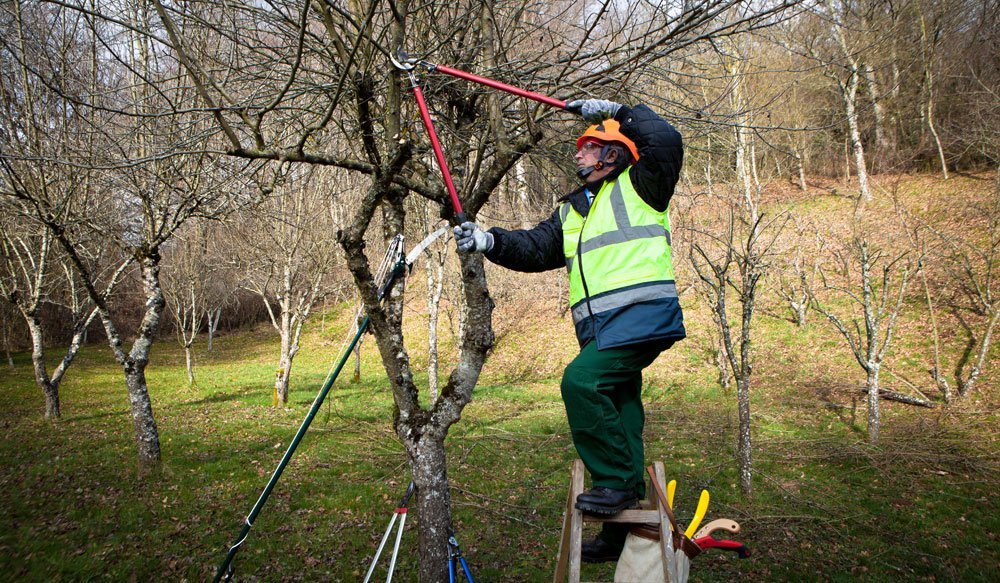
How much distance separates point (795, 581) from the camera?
18.2 feet

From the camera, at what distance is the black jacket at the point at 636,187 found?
2.90 metres

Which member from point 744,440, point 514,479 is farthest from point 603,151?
point 514,479

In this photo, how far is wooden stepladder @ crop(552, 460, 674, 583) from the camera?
262 cm

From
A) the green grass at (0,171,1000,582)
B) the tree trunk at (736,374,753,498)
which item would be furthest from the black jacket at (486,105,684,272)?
the tree trunk at (736,374,753,498)

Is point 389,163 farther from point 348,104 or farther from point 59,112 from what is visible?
point 59,112

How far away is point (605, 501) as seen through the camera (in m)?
2.79

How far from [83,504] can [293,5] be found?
6961 millimetres

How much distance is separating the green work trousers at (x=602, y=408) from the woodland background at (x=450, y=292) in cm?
90

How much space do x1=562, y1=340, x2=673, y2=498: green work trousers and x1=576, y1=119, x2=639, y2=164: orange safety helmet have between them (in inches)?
43.1

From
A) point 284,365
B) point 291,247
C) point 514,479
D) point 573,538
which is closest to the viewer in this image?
point 573,538

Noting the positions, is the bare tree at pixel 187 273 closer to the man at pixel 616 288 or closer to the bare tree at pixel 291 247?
the bare tree at pixel 291 247

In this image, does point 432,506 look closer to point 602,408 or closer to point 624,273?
point 602,408

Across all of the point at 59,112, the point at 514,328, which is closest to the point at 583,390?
the point at 59,112

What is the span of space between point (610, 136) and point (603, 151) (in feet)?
0.33
